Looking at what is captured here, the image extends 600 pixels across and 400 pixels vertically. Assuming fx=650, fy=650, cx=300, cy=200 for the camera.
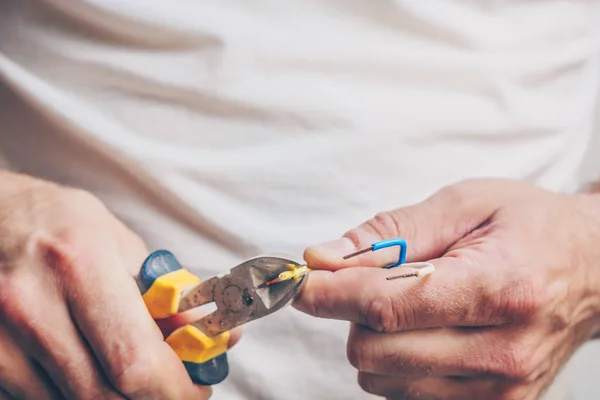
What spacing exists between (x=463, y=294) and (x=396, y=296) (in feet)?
0.18

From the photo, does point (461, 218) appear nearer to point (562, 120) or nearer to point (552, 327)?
point (552, 327)

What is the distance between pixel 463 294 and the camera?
20.1 inches

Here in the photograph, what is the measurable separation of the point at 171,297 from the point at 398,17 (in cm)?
36

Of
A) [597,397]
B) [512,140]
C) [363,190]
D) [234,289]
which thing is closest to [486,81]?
[512,140]

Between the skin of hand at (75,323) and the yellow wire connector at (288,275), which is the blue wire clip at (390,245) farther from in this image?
the skin of hand at (75,323)

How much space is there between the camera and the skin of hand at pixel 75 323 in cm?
49

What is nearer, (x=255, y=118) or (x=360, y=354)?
(x=360, y=354)

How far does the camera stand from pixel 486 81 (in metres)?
0.70

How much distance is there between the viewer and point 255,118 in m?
0.64

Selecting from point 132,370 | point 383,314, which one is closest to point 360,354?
point 383,314

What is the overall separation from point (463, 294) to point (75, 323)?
30 centimetres

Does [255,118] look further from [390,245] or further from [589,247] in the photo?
[589,247]

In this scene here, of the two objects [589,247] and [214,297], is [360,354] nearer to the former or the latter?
[214,297]

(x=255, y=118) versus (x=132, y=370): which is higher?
(x=255, y=118)
